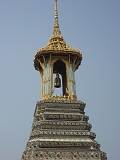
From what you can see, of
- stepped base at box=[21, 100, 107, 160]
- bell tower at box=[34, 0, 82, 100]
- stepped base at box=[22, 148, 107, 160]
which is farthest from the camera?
bell tower at box=[34, 0, 82, 100]

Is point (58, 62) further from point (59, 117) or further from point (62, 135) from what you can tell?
point (62, 135)

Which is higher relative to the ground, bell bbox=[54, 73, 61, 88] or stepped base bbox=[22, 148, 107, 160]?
bell bbox=[54, 73, 61, 88]

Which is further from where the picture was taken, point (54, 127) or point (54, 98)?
point (54, 98)

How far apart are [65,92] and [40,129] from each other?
5.79m

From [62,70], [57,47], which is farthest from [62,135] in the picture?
[62,70]

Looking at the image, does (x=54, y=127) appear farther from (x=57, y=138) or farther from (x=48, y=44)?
(x=48, y=44)

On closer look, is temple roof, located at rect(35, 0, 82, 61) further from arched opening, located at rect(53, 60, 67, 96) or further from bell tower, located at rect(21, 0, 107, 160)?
arched opening, located at rect(53, 60, 67, 96)

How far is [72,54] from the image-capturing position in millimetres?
23188

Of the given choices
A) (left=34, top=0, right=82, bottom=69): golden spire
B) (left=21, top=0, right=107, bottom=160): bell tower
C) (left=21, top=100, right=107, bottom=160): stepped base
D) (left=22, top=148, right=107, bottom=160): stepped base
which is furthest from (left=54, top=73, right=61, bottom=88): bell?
(left=22, top=148, right=107, bottom=160): stepped base

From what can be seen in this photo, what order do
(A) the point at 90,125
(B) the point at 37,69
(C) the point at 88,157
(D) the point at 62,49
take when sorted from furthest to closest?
(B) the point at 37,69 < (D) the point at 62,49 < (A) the point at 90,125 < (C) the point at 88,157

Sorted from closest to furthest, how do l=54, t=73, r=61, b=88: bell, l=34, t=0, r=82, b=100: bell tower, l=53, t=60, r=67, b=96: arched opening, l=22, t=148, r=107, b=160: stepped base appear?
l=22, t=148, r=107, b=160: stepped base < l=34, t=0, r=82, b=100: bell tower < l=53, t=60, r=67, b=96: arched opening < l=54, t=73, r=61, b=88: bell

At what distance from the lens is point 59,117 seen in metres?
19.8

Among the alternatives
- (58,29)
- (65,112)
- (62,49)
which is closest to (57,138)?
(65,112)

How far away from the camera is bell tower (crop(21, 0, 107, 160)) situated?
17500 millimetres
